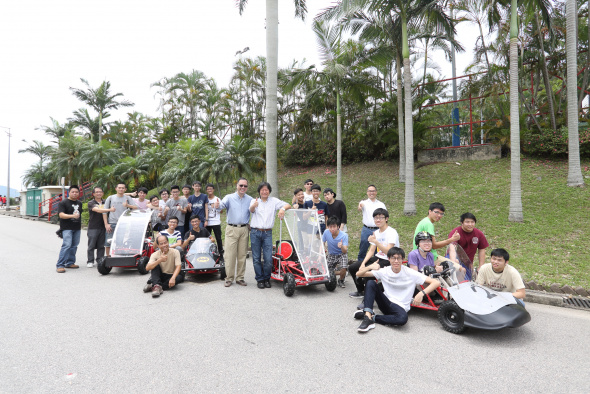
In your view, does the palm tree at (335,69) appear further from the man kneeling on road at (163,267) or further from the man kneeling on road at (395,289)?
the man kneeling on road at (395,289)

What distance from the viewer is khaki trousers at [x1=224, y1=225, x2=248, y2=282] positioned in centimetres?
642

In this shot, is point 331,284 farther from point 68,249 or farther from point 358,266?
point 68,249

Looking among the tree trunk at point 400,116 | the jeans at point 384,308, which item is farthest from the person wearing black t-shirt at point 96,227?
the tree trunk at point 400,116

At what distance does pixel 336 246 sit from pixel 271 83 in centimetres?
565

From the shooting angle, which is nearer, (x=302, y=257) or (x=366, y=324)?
(x=366, y=324)

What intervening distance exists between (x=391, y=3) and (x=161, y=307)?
11239 millimetres

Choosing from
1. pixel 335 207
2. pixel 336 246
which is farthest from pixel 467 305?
pixel 335 207

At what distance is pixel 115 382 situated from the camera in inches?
120

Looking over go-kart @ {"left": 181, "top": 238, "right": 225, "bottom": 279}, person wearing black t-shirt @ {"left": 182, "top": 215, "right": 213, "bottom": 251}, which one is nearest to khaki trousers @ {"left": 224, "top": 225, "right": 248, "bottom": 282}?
go-kart @ {"left": 181, "top": 238, "right": 225, "bottom": 279}

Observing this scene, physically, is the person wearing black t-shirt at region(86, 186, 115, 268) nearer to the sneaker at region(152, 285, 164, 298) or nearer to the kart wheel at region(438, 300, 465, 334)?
the sneaker at region(152, 285, 164, 298)

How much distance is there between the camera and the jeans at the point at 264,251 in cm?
636

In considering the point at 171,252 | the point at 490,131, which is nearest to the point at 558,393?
the point at 171,252

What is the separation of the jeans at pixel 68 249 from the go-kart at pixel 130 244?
1139 millimetres

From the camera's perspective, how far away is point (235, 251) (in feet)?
21.2
